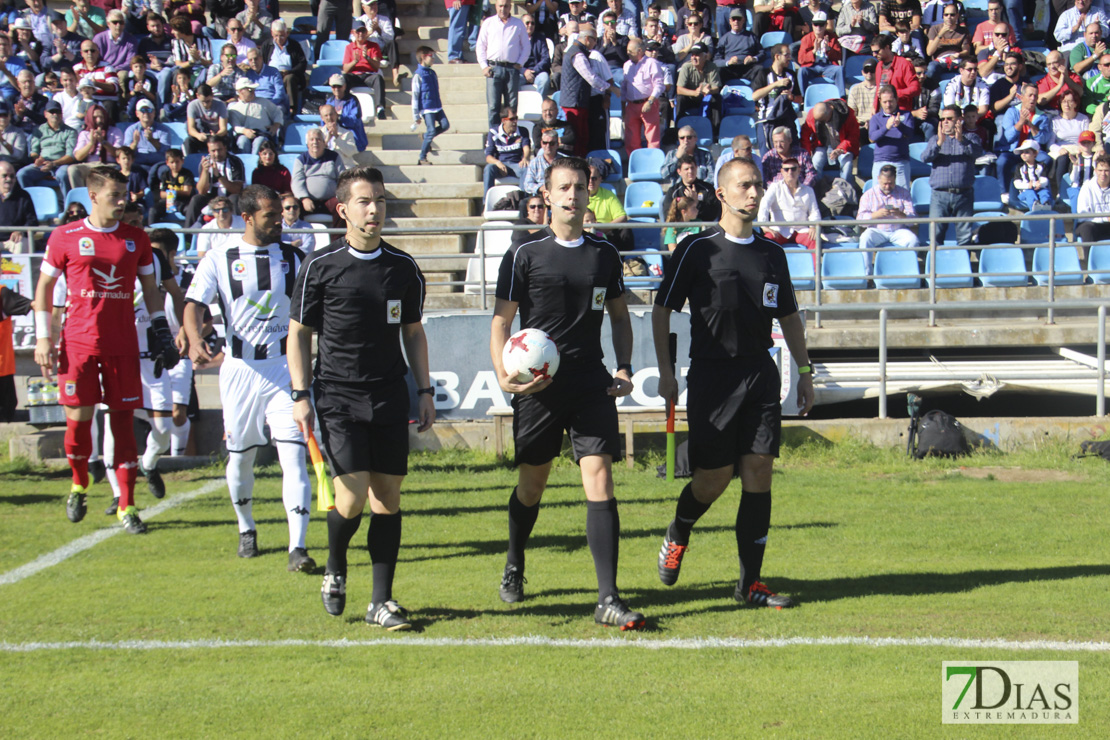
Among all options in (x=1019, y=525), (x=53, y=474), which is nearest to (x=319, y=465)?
(x=1019, y=525)

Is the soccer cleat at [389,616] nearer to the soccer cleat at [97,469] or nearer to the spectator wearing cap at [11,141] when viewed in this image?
the soccer cleat at [97,469]

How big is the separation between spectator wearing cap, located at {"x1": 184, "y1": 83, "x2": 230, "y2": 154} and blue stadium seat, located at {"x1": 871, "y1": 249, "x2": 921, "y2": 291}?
376 inches

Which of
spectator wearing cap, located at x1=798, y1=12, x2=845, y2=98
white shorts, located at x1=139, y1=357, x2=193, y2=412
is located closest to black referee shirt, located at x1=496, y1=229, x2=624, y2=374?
white shorts, located at x1=139, y1=357, x2=193, y2=412

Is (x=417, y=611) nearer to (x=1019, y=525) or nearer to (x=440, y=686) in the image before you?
(x=440, y=686)

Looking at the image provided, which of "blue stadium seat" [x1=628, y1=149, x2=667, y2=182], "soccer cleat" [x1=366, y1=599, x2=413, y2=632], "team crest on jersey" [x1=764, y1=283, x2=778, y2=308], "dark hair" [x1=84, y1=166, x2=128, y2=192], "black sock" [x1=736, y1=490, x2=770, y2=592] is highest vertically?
"blue stadium seat" [x1=628, y1=149, x2=667, y2=182]

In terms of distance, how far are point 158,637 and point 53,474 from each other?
6.01 m

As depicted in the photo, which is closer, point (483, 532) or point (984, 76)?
point (483, 532)

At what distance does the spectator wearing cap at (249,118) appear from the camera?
53.4 feet

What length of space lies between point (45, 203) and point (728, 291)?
12.9m

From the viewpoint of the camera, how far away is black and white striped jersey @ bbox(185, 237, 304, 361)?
681 centimetres

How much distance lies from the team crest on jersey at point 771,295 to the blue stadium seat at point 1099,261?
9636mm

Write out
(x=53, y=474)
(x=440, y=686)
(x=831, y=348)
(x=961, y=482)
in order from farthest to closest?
(x=831, y=348), (x=53, y=474), (x=961, y=482), (x=440, y=686)

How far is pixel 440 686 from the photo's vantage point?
4.42 metres

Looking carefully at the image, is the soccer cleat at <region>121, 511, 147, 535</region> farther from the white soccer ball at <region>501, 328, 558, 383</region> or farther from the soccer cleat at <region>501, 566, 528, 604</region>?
the white soccer ball at <region>501, 328, 558, 383</region>
